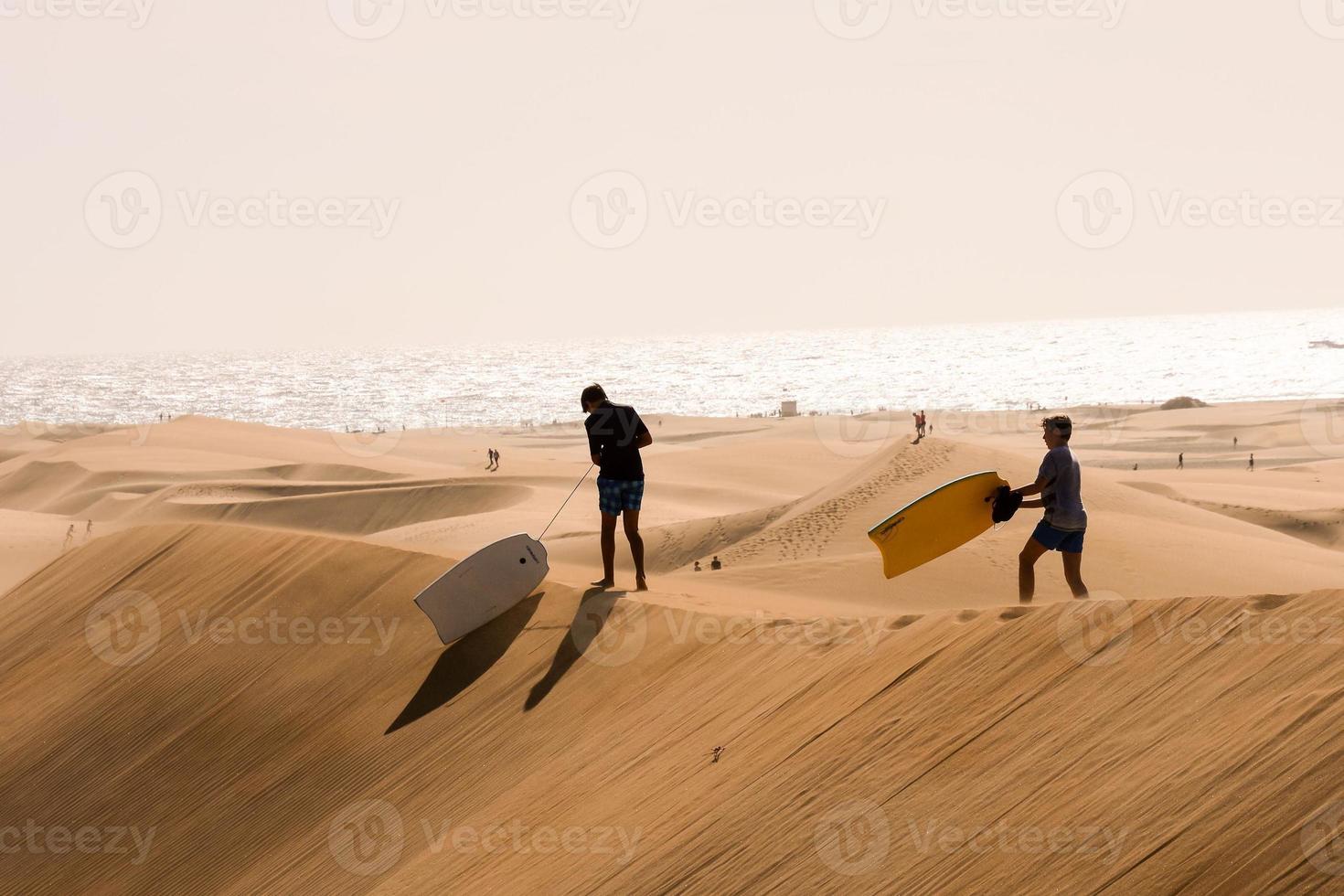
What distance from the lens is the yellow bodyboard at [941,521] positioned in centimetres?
822

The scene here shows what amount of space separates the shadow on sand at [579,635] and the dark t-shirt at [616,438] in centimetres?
98

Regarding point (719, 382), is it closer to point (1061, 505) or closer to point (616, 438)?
point (616, 438)

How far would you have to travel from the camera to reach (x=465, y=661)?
8609 millimetres

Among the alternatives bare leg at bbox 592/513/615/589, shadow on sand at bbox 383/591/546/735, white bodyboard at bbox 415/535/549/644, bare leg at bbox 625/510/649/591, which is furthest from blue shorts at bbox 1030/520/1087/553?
shadow on sand at bbox 383/591/546/735

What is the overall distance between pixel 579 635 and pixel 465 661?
38.0 inches

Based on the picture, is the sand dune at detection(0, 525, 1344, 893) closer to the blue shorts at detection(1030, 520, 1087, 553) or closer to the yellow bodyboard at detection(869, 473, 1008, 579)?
the yellow bodyboard at detection(869, 473, 1008, 579)

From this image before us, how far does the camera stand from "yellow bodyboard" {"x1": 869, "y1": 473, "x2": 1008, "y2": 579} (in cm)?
822

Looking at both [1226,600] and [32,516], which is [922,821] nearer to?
[1226,600]

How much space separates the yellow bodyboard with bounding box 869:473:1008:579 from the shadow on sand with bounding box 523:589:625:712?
2.21 metres

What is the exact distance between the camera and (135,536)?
1216 cm

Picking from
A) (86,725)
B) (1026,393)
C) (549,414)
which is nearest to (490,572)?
(86,725)

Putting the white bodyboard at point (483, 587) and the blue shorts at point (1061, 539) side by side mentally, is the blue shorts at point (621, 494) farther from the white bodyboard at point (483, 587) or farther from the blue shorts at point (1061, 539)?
the blue shorts at point (1061, 539)

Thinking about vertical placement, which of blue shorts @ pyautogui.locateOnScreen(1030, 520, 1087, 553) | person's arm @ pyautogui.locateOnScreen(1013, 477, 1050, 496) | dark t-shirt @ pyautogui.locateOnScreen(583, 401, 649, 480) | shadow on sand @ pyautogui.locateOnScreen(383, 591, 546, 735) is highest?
dark t-shirt @ pyautogui.locateOnScreen(583, 401, 649, 480)

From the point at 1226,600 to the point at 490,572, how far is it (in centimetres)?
532
